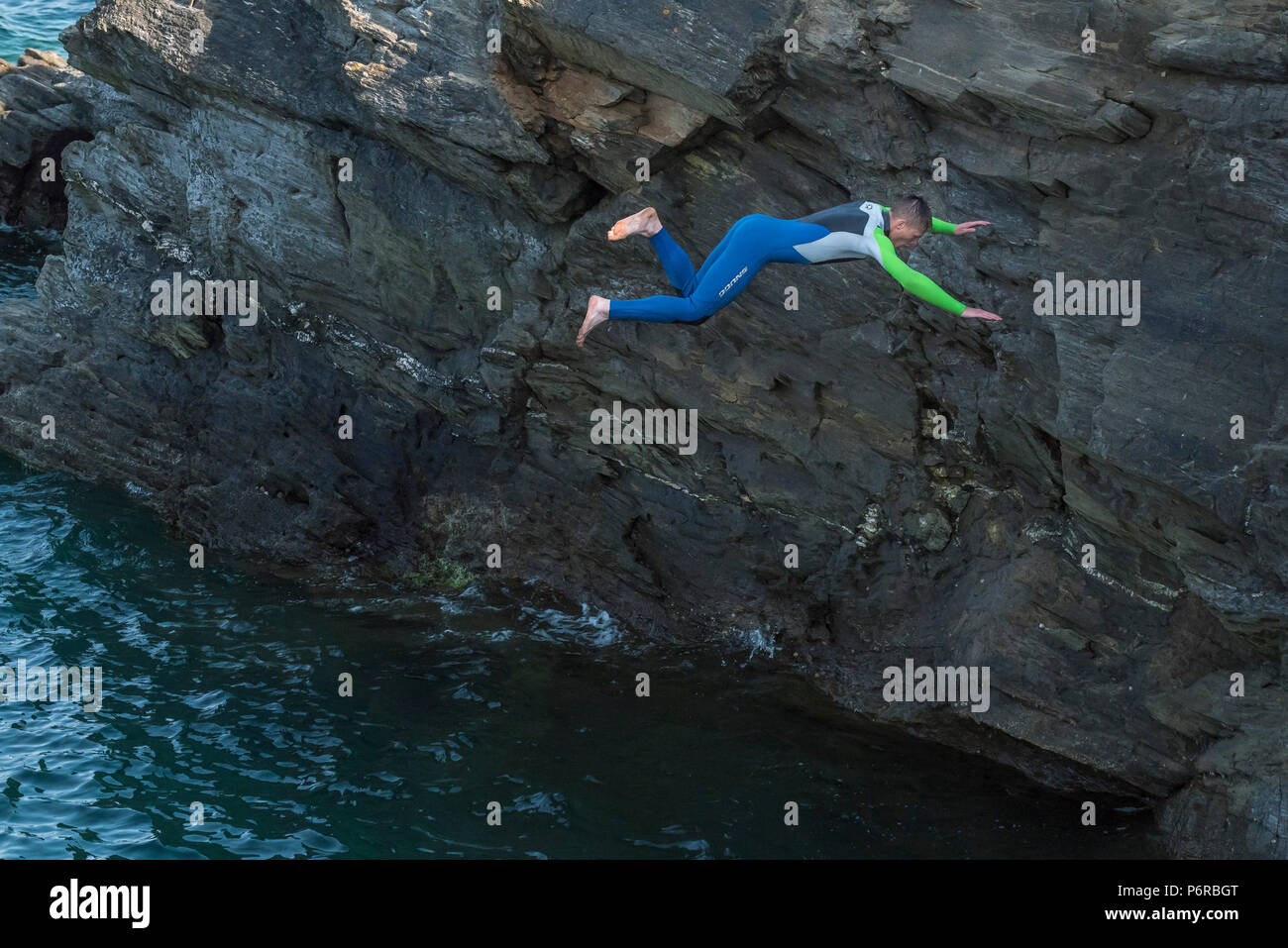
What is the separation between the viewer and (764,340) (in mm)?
14492

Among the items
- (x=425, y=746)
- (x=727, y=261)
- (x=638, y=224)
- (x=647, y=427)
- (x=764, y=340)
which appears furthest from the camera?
(x=647, y=427)

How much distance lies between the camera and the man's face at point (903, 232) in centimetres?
1140

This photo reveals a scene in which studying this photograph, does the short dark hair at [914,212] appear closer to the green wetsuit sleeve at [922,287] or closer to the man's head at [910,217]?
the man's head at [910,217]

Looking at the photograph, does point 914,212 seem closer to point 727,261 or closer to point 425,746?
point 727,261

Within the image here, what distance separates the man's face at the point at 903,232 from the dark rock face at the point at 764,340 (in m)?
1.31

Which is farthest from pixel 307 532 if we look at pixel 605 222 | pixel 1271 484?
pixel 1271 484

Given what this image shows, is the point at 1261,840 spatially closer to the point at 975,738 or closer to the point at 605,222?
the point at 975,738

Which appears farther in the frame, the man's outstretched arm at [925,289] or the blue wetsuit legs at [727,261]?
the blue wetsuit legs at [727,261]

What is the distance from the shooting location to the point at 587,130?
1409 centimetres

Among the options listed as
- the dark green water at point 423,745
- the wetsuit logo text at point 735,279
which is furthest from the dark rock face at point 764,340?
the wetsuit logo text at point 735,279

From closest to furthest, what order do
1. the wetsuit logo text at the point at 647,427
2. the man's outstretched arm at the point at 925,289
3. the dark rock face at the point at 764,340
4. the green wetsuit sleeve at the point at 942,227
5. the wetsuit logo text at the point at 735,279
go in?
the man's outstretched arm at the point at 925,289, the dark rock face at the point at 764,340, the green wetsuit sleeve at the point at 942,227, the wetsuit logo text at the point at 735,279, the wetsuit logo text at the point at 647,427

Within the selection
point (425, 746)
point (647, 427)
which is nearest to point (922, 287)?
point (647, 427)

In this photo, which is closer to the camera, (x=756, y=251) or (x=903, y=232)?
(x=903, y=232)

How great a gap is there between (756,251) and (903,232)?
136cm
